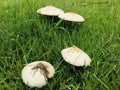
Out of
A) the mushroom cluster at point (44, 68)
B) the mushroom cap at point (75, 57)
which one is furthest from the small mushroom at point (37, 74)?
the mushroom cap at point (75, 57)

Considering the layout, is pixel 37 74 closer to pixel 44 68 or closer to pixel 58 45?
pixel 44 68

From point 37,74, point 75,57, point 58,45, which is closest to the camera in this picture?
point 37,74

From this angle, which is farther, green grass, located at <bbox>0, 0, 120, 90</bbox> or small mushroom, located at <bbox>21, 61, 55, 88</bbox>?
green grass, located at <bbox>0, 0, 120, 90</bbox>

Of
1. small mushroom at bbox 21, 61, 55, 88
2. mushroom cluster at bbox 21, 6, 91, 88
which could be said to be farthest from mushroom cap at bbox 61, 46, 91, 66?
small mushroom at bbox 21, 61, 55, 88

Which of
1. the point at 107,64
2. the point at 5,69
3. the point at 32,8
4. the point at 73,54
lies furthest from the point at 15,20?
the point at 107,64

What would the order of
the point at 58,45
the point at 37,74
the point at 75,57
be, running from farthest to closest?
the point at 58,45 → the point at 75,57 → the point at 37,74

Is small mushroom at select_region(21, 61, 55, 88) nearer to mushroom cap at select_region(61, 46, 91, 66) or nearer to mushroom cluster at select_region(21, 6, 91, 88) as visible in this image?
mushroom cluster at select_region(21, 6, 91, 88)

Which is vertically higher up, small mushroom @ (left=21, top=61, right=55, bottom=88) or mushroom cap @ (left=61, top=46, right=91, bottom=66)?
mushroom cap @ (left=61, top=46, right=91, bottom=66)

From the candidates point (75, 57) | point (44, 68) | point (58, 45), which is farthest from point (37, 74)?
point (58, 45)
